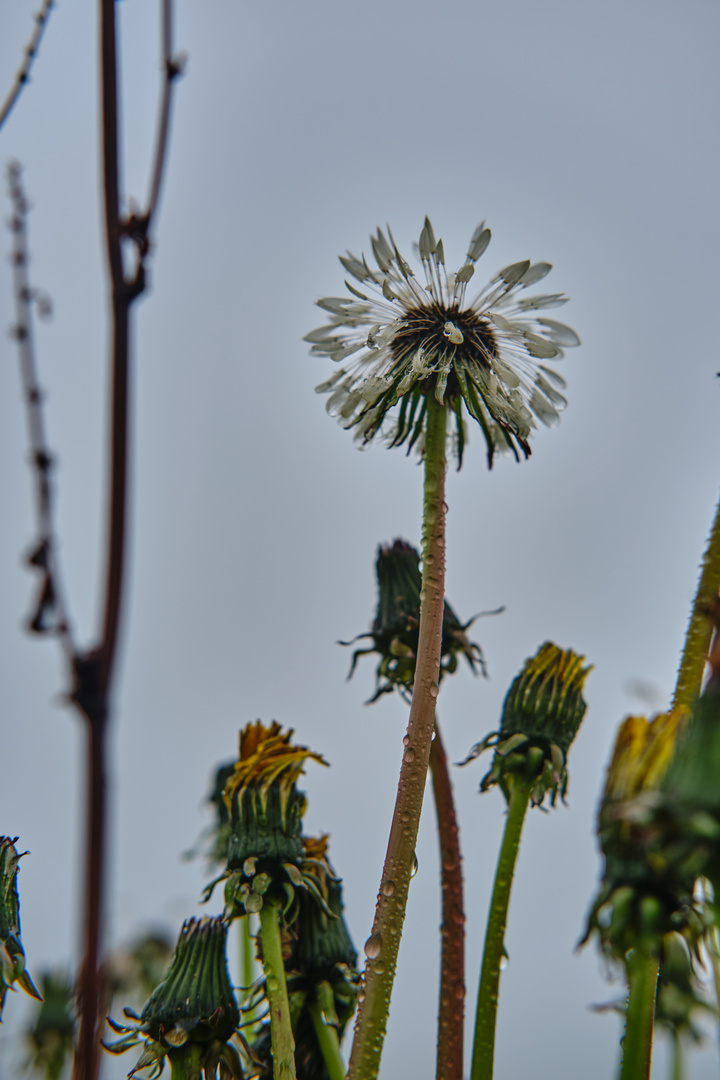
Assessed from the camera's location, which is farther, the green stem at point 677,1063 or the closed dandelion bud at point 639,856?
the green stem at point 677,1063

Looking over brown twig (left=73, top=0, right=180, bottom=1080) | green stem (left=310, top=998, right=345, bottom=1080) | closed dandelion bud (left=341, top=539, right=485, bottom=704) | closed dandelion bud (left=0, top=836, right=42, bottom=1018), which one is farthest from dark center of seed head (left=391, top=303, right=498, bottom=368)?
brown twig (left=73, top=0, right=180, bottom=1080)

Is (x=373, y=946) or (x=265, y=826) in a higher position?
(x=265, y=826)

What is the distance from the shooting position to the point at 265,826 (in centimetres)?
173

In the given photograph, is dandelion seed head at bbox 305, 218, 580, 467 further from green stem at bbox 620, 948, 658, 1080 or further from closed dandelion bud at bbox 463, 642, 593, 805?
green stem at bbox 620, 948, 658, 1080

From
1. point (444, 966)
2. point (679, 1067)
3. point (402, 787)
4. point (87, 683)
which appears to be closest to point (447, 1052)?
point (444, 966)

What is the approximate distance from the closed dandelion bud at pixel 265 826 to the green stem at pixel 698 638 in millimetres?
637

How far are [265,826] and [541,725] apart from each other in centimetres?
57

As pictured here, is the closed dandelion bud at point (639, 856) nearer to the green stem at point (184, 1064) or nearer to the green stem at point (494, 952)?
the green stem at point (494, 952)

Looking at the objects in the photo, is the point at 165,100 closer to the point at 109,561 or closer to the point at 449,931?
the point at 109,561

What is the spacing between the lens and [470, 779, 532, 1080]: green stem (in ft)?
5.57

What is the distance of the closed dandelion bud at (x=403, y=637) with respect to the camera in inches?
81.4

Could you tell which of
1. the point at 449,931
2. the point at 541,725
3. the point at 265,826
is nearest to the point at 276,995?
the point at 265,826

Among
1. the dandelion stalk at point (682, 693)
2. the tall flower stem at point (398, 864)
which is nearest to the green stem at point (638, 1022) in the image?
the dandelion stalk at point (682, 693)

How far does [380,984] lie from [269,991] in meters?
0.33
